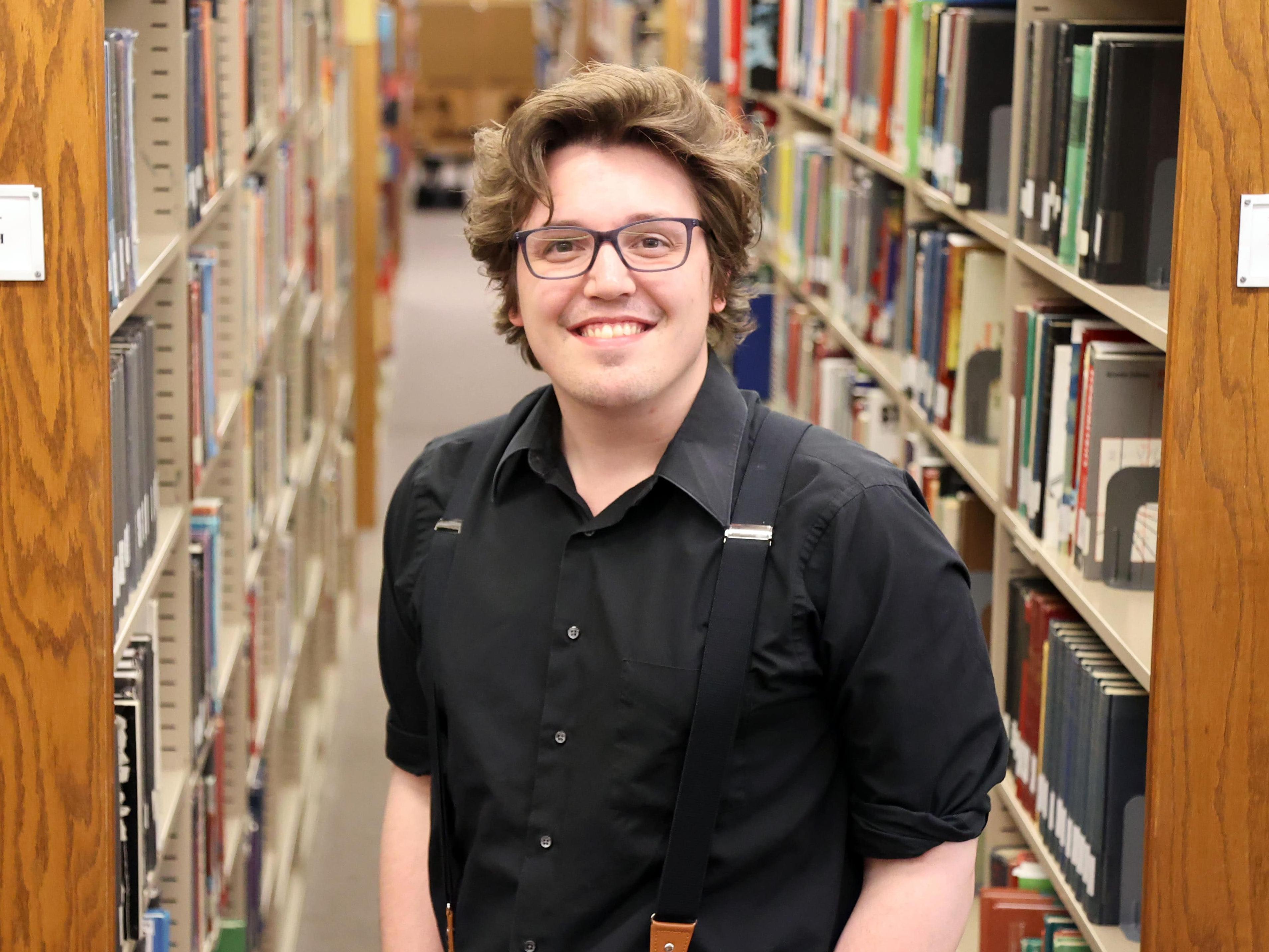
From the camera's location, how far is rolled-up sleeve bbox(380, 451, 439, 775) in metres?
1.61

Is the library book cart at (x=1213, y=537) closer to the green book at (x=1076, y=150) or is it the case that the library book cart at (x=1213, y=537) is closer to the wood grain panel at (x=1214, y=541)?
the wood grain panel at (x=1214, y=541)

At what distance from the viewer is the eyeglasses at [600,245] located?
4.76 ft

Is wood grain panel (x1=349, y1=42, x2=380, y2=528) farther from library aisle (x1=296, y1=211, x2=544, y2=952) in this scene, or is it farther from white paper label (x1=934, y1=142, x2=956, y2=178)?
white paper label (x1=934, y1=142, x2=956, y2=178)

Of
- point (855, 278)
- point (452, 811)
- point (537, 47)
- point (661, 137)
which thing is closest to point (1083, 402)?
point (661, 137)

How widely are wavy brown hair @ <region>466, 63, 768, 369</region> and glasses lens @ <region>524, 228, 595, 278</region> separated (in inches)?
1.1

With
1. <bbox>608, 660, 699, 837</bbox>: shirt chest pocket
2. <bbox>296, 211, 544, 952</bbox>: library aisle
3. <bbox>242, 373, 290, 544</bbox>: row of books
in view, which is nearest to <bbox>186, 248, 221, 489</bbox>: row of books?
<bbox>242, 373, 290, 544</bbox>: row of books

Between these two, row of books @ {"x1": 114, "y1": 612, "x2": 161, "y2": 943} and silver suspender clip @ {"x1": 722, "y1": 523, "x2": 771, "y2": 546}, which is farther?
row of books @ {"x1": 114, "y1": 612, "x2": 161, "y2": 943}

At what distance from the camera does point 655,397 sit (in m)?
1.49

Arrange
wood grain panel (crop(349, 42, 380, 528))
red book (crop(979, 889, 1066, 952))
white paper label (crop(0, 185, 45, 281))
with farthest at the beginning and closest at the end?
wood grain panel (crop(349, 42, 380, 528)) < red book (crop(979, 889, 1066, 952)) < white paper label (crop(0, 185, 45, 281))

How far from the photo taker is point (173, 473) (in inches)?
93.9

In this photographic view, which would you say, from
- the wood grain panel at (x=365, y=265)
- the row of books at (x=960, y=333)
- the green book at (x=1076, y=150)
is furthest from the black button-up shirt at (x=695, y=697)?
the wood grain panel at (x=365, y=265)

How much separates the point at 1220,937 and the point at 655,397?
2.49 feet

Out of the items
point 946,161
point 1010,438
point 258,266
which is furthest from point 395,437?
Answer: point 1010,438

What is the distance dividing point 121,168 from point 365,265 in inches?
179
